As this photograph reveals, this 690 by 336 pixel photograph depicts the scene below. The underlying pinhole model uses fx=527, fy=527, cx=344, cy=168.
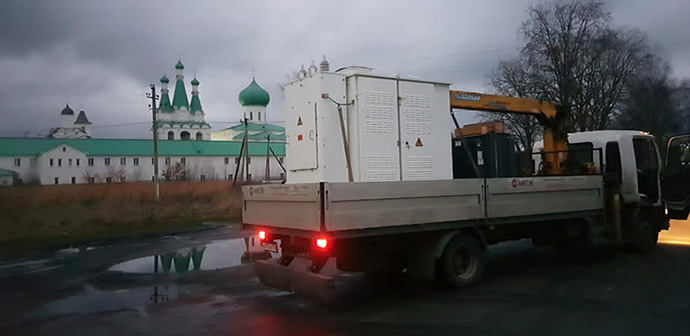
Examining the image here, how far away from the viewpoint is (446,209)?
24.3 feet

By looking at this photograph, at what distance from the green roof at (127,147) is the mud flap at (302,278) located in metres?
72.9

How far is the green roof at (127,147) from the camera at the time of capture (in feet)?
229

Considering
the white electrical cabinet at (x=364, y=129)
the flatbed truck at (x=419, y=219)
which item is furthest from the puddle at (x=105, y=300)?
the white electrical cabinet at (x=364, y=129)

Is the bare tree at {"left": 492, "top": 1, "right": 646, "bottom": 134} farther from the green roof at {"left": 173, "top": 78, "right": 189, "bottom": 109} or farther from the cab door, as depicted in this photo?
the green roof at {"left": 173, "top": 78, "right": 189, "bottom": 109}

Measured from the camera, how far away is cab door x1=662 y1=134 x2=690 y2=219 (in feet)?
37.2

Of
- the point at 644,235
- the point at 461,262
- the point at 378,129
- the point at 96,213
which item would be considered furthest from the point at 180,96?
the point at 461,262

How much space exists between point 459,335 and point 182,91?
9549 centimetres

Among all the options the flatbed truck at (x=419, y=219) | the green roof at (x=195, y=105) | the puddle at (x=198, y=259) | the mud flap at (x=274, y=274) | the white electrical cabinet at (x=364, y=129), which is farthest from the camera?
the green roof at (x=195, y=105)

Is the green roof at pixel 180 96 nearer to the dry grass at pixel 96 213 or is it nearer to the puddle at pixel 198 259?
the dry grass at pixel 96 213

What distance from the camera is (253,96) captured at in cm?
8438

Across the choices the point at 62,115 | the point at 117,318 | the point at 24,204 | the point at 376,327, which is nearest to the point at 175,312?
the point at 117,318

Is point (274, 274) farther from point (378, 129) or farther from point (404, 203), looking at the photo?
point (378, 129)

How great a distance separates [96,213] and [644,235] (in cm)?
2223

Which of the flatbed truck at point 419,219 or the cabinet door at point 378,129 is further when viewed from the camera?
the cabinet door at point 378,129
